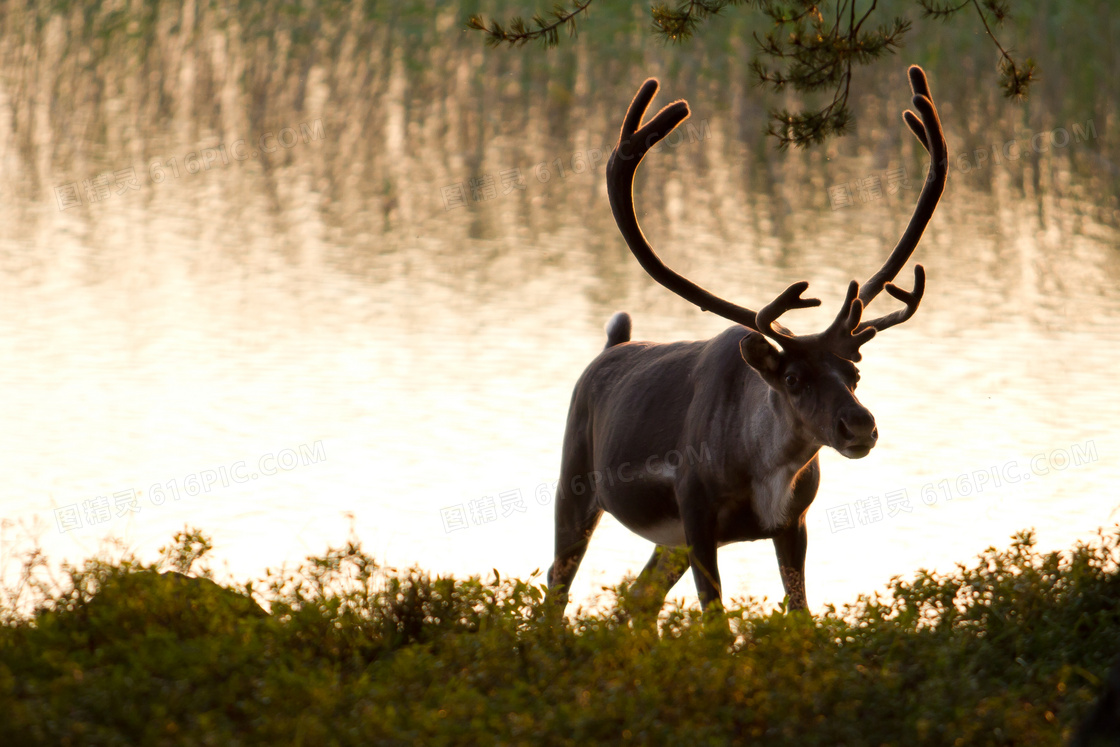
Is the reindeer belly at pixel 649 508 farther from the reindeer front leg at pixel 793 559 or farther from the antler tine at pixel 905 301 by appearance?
the antler tine at pixel 905 301

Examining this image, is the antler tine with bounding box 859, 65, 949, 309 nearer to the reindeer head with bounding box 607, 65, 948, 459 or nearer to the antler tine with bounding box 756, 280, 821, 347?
the reindeer head with bounding box 607, 65, 948, 459

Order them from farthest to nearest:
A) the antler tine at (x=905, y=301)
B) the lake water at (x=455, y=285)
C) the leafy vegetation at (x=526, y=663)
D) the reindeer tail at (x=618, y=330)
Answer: the lake water at (x=455, y=285)
the reindeer tail at (x=618, y=330)
the antler tine at (x=905, y=301)
the leafy vegetation at (x=526, y=663)

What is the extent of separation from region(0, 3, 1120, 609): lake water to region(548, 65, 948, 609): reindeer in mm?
342

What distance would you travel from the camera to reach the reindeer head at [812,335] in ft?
14.9

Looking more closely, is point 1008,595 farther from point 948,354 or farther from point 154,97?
point 154,97

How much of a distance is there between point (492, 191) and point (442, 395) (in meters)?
8.08

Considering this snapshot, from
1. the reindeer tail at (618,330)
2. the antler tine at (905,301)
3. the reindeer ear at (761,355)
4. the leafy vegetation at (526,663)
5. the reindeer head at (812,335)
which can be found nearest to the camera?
the leafy vegetation at (526,663)

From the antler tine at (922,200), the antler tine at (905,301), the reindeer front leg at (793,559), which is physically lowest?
the reindeer front leg at (793,559)

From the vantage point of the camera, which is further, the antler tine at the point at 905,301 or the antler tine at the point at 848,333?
the antler tine at the point at 905,301

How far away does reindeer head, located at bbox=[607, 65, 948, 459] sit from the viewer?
4547 mm

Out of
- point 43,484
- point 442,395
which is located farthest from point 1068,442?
point 43,484

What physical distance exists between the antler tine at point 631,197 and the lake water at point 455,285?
112 cm

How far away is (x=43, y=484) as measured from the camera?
7.14m

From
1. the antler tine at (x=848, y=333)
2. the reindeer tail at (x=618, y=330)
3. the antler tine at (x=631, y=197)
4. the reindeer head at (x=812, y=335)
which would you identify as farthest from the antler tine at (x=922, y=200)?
the reindeer tail at (x=618, y=330)
